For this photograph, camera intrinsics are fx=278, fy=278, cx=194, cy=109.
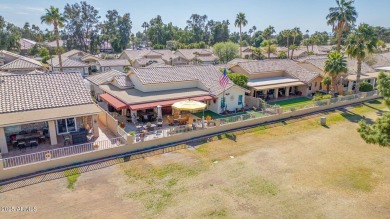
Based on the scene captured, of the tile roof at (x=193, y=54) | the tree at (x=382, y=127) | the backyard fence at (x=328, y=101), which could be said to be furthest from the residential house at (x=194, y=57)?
the tree at (x=382, y=127)

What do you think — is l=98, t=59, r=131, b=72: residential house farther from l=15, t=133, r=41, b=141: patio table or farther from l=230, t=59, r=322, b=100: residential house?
l=15, t=133, r=41, b=141: patio table

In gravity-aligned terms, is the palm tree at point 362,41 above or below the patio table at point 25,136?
above

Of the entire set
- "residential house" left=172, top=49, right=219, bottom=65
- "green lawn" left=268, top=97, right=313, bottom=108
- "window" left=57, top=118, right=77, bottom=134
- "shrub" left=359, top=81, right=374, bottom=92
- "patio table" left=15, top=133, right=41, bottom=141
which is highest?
"residential house" left=172, top=49, right=219, bottom=65

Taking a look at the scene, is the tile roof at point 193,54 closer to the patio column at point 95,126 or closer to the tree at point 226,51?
the tree at point 226,51

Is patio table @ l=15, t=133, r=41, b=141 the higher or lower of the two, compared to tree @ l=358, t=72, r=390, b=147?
lower

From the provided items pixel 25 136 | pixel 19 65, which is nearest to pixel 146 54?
pixel 19 65

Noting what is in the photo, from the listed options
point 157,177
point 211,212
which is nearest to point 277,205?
point 211,212

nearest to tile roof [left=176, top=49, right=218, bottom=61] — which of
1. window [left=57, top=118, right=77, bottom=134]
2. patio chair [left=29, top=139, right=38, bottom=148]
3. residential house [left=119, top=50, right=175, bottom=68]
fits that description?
residential house [left=119, top=50, right=175, bottom=68]

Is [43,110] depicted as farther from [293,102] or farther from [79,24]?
[79,24]
